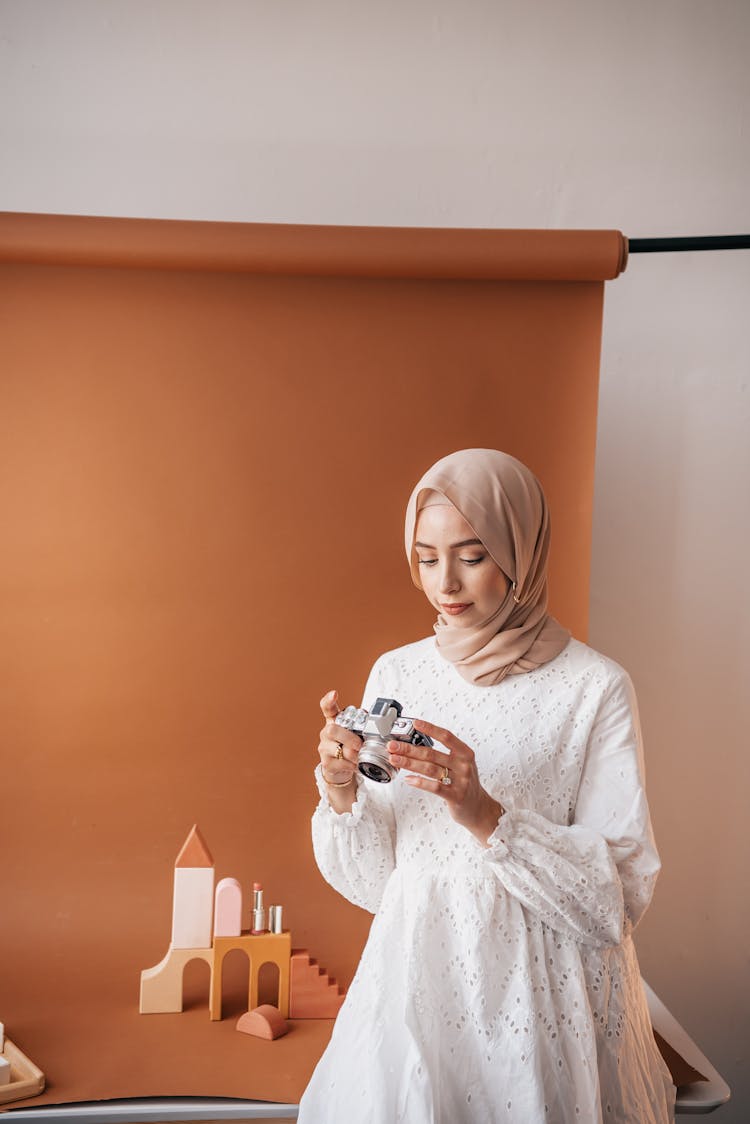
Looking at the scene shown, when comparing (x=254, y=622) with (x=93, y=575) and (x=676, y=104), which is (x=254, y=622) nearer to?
(x=93, y=575)

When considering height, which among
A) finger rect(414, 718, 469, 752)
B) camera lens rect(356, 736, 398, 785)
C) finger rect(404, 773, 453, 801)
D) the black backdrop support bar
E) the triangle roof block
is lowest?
the triangle roof block

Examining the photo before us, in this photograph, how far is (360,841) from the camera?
1636 millimetres

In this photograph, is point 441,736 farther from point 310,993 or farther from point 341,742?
point 310,993

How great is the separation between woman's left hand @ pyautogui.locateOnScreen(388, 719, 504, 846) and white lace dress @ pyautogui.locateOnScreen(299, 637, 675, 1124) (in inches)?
2.4

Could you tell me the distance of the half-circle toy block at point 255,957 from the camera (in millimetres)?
2027

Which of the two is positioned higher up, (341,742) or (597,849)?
(341,742)

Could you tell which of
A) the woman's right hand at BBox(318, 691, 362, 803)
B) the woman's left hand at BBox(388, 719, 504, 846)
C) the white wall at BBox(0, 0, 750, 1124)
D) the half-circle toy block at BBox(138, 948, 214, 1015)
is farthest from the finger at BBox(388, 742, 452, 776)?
the white wall at BBox(0, 0, 750, 1124)

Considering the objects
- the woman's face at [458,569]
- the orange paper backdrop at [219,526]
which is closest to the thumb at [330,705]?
the woman's face at [458,569]

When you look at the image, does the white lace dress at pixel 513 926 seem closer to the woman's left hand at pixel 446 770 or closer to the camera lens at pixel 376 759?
the woman's left hand at pixel 446 770

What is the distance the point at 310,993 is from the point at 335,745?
82cm

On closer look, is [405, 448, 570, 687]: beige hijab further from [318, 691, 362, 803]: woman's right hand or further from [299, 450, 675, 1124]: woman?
[318, 691, 362, 803]: woman's right hand

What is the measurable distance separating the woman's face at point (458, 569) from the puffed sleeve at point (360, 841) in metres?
0.24

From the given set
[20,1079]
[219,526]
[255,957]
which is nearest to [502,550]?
[219,526]

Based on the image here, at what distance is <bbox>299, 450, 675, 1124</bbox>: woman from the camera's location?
141 centimetres
